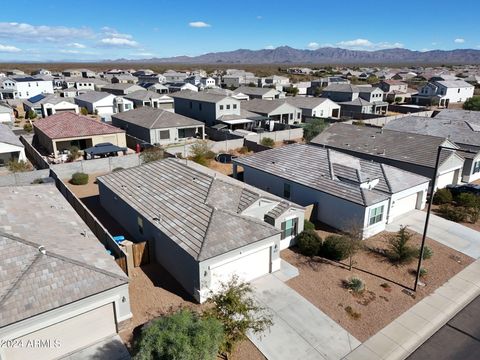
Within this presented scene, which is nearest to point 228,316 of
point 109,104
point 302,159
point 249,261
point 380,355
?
point 249,261

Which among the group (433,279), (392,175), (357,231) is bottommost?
(433,279)

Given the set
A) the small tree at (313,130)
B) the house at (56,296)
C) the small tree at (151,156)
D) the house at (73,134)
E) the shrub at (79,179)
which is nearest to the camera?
the house at (56,296)

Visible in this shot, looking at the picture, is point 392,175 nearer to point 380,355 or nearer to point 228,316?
point 380,355

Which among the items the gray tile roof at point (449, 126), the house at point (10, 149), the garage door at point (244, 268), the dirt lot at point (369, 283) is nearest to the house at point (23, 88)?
the house at point (10, 149)

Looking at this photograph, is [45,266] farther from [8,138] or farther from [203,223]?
[8,138]

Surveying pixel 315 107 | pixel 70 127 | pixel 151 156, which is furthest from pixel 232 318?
pixel 315 107

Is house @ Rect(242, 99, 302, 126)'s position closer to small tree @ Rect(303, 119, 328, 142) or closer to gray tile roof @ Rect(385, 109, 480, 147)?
small tree @ Rect(303, 119, 328, 142)

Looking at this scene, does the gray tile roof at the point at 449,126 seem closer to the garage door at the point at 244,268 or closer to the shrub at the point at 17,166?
the garage door at the point at 244,268
